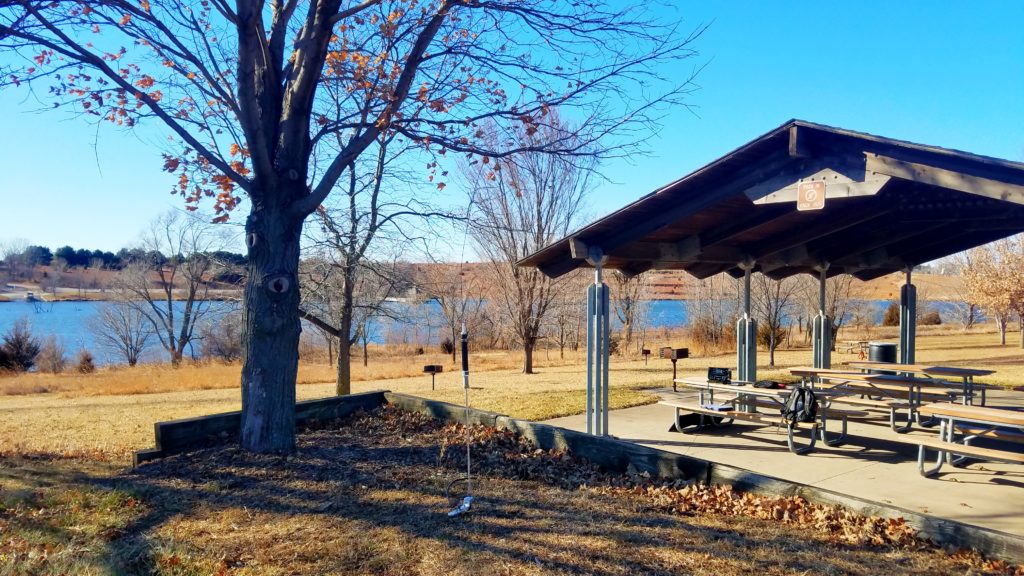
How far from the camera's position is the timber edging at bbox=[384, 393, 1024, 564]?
3.79 m

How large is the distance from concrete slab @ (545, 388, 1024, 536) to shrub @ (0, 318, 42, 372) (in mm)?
30932

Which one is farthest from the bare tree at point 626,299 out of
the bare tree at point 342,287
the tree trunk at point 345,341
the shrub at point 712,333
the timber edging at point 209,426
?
the timber edging at point 209,426

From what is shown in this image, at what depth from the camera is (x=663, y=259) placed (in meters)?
8.65

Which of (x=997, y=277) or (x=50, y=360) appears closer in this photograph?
(x=997, y=277)

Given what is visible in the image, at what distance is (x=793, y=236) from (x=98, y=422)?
12.2 m

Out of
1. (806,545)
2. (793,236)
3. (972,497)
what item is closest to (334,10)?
(806,545)

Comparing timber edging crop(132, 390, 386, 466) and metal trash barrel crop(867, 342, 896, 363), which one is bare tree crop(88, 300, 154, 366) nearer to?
timber edging crop(132, 390, 386, 466)

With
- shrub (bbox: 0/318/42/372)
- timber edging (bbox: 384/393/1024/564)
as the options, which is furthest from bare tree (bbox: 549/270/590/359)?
shrub (bbox: 0/318/42/372)

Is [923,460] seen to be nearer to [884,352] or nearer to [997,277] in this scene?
[884,352]

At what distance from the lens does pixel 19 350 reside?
98.6ft

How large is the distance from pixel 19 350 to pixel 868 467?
3552 centimetres

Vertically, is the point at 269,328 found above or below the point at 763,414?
above

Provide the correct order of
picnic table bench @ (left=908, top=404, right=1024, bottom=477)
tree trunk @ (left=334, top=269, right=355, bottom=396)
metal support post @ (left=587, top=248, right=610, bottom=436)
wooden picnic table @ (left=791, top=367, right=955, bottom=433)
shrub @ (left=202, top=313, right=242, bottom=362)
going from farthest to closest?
1. shrub @ (left=202, top=313, right=242, bottom=362)
2. tree trunk @ (left=334, top=269, right=355, bottom=396)
3. wooden picnic table @ (left=791, top=367, right=955, bottom=433)
4. metal support post @ (left=587, top=248, right=610, bottom=436)
5. picnic table bench @ (left=908, top=404, right=1024, bottom=477)

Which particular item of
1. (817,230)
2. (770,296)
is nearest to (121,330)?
(770,296)
